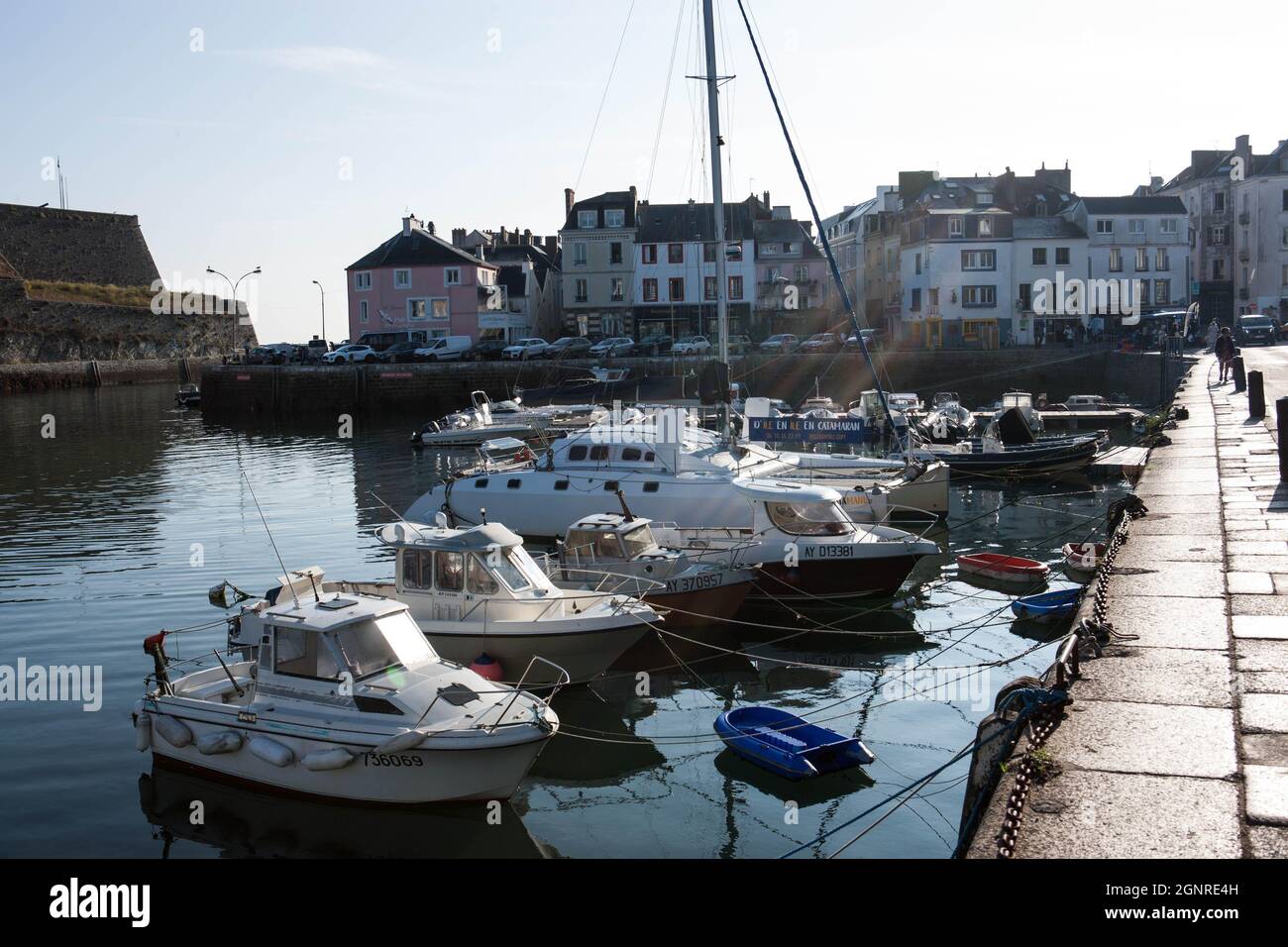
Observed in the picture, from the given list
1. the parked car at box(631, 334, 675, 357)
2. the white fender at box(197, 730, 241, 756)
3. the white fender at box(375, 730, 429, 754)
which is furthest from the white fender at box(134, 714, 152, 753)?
the parked car at box(631, 334, 675, 357)

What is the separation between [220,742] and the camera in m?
13.7

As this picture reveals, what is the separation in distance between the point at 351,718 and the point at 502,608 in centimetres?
414

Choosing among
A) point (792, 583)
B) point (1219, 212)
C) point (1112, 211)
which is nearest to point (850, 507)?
point (792, 583)

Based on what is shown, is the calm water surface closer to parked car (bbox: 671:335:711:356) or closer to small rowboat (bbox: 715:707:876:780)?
small rowboat (bbox: 715:707:876:780)

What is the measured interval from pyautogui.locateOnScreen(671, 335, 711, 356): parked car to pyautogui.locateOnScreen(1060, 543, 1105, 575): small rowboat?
43.0 metres

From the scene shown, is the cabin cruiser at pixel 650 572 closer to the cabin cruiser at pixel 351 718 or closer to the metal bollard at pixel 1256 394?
the cabin cruiser at pixel 351 718

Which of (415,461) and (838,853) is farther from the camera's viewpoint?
(415,461)

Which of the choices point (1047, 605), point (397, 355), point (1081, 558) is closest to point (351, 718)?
point (1047, 605)

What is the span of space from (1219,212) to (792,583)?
281 ft

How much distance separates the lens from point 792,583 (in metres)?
21.6

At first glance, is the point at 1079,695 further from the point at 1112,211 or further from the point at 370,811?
the point at 1112,211

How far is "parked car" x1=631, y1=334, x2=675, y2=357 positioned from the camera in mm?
72125

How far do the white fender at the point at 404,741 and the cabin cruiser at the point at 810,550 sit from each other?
30.0 ft

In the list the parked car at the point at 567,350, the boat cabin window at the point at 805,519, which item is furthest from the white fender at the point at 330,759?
the parked car at the point at 567,350
